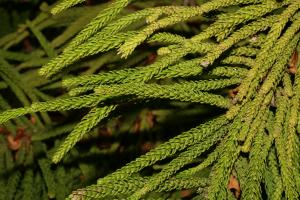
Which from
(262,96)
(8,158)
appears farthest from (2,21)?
(262,96)

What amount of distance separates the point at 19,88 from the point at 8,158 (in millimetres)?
343

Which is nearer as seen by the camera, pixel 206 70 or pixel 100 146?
pixel 206 70

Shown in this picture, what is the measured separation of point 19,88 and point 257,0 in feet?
4.04

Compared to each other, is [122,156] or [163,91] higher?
[163,91]

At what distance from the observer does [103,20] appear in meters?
0.93

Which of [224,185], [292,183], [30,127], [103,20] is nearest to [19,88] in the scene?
[30,127]

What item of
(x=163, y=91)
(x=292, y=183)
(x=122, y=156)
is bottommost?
(x=122, y=156)

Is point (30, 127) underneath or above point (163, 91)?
underneath

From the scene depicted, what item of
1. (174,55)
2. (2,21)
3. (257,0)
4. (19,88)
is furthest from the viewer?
(2,21)

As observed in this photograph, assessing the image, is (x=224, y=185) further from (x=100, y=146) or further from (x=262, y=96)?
(x=100, y=146)

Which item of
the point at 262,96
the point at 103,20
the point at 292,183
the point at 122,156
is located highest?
the point at 103,20

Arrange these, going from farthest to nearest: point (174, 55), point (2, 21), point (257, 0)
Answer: point (2, 21), point (257, 0), point (174, 55)

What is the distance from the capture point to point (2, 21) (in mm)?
2562

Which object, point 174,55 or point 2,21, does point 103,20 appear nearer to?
point 174,55
